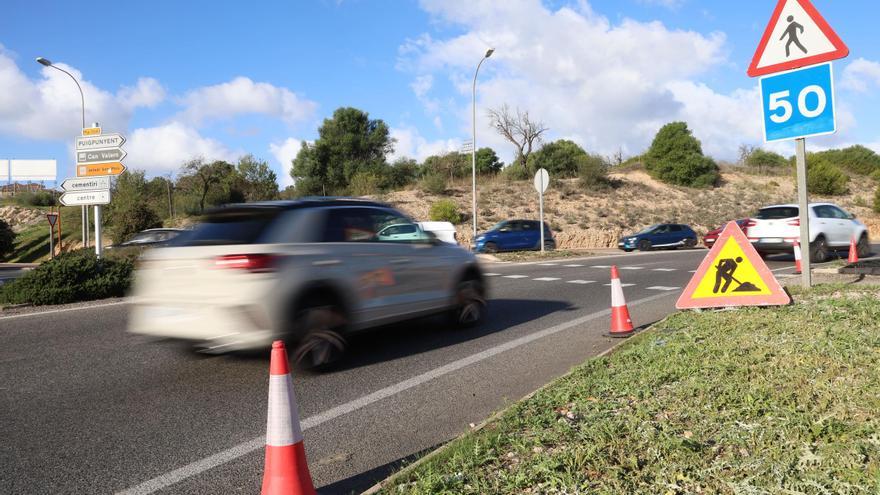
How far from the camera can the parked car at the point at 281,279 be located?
5.04 m

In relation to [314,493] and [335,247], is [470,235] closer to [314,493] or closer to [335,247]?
[335,247]

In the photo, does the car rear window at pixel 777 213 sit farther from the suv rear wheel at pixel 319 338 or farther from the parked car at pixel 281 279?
the suv rear wheel at pixel 319 338

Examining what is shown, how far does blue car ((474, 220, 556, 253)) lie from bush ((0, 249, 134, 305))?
1600 cm

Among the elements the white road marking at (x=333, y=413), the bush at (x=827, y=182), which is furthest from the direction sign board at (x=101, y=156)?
the bush at (x=827, y=182)

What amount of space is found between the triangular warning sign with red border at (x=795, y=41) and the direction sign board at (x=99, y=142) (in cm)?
1289

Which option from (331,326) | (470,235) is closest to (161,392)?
(331,326)

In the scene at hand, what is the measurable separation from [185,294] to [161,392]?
87cm

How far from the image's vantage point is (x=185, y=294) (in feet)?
17.4

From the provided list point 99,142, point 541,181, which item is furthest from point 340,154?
point 99,142

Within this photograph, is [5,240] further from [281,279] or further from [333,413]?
[333,413]

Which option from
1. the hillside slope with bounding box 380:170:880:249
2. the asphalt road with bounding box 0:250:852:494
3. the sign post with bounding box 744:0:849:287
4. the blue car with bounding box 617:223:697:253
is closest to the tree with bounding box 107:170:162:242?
the hillside slope with bounding box 380:170:880:249

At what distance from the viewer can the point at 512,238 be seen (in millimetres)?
25984

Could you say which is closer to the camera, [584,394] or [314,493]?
[314,493]

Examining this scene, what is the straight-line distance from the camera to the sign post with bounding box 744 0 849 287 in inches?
262
